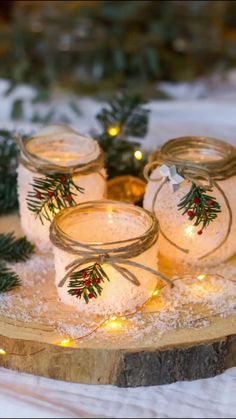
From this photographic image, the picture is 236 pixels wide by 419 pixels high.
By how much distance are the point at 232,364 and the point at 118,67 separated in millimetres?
1194

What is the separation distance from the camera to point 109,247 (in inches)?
33.0

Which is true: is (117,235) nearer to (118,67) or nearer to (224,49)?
(118,67)

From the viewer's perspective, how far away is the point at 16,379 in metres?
0.83

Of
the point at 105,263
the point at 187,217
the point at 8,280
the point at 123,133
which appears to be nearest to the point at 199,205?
the point at 187,217

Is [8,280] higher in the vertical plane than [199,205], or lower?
lower

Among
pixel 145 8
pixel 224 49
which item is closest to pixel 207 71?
pixel 224 49

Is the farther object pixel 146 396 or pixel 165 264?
pixel 165 264

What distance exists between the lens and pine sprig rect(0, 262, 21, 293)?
0.91m

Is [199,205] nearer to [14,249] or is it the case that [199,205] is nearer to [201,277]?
[201,277]

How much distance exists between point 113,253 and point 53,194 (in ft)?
0.53

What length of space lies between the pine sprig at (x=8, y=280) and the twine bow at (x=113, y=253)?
83 mm

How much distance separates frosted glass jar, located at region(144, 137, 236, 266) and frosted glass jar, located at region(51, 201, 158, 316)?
0.05m

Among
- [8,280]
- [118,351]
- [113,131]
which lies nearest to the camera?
[118,351]

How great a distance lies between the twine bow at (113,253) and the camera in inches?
32.5
